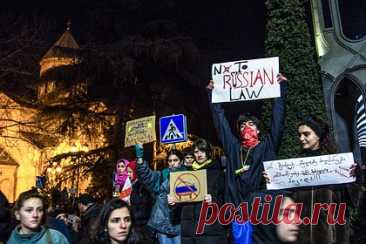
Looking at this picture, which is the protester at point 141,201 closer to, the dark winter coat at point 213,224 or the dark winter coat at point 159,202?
the dark winter coat at point 159,202

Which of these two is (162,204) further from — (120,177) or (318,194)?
(318,194)

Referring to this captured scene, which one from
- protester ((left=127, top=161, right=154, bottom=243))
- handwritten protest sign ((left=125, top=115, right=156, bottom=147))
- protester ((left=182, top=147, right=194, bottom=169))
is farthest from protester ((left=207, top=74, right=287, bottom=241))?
handwritten protest sign ((left=125, top=115, right=156, bottom=147))

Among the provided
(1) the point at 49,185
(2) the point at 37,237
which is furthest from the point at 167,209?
(1) the point at 49,185

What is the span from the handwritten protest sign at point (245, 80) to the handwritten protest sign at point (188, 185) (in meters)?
1.04

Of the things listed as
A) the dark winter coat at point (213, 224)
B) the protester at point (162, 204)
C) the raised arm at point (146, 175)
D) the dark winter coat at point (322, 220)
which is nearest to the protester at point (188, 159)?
the protester at point (162, 204)

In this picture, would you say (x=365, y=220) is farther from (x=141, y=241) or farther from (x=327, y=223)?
(x=141, y=241)

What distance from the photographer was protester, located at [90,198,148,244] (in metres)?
3.65

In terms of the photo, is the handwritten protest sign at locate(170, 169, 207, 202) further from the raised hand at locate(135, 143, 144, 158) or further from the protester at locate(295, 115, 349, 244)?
the protester at locate(295, 115, 349, 244)

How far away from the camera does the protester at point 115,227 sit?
3652 millimetres

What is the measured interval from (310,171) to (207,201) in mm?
1692

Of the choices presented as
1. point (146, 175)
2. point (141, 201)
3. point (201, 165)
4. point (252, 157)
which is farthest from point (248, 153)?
point (141, 201)

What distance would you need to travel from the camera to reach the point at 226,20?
22.5 metres

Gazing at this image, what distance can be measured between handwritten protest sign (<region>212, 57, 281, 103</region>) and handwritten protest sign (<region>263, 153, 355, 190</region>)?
1262 millimetres

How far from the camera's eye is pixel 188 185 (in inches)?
264
